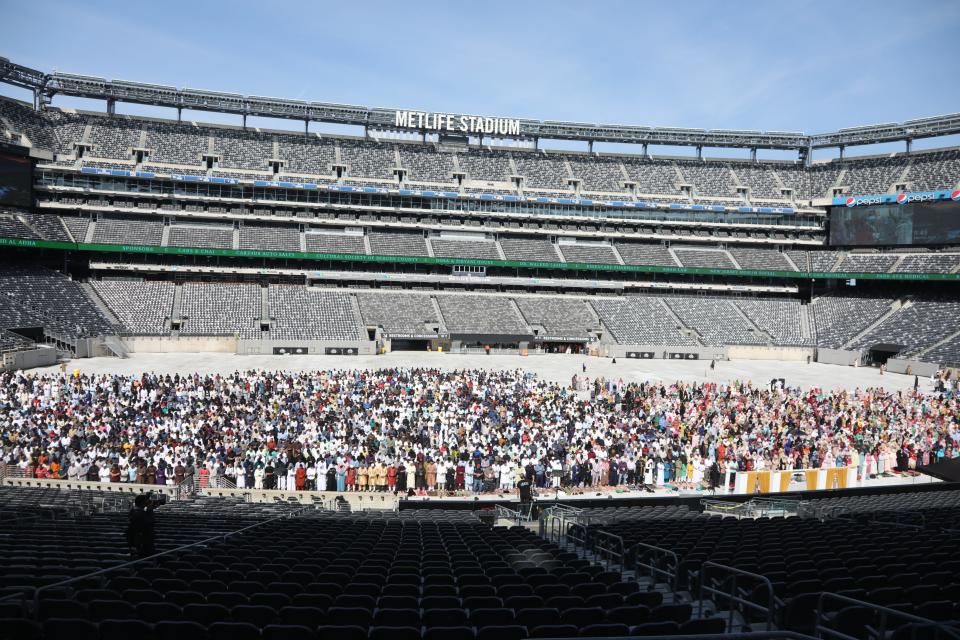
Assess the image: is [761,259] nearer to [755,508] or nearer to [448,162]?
[448,162]

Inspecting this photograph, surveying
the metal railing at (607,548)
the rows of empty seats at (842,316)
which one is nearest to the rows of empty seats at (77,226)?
the metal railing at (607,548)

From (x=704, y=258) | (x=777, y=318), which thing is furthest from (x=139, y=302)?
(x=777, y=318)

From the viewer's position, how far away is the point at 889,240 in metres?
61.4

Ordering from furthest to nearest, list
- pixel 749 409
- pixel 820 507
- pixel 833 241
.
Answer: pixel 833 241, pixel 749 409, pixel 820 507

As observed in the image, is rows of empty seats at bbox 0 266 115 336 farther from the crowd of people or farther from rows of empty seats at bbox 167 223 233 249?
the crowd of people

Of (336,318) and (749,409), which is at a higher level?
(336,318)

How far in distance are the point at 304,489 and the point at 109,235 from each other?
4721 cm

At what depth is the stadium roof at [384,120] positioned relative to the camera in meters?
58.3

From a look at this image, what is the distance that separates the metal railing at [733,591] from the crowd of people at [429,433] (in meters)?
12.0

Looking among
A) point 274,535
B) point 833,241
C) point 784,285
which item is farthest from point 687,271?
point 274,535

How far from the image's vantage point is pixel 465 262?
199 ft

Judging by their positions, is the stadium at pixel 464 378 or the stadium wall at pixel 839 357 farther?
the stadium wall at pixel 839 357

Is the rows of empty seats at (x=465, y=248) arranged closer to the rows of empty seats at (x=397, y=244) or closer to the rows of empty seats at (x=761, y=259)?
the rows of empty seats at (x=397, y=244)

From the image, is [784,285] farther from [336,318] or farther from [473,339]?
[336,318]
